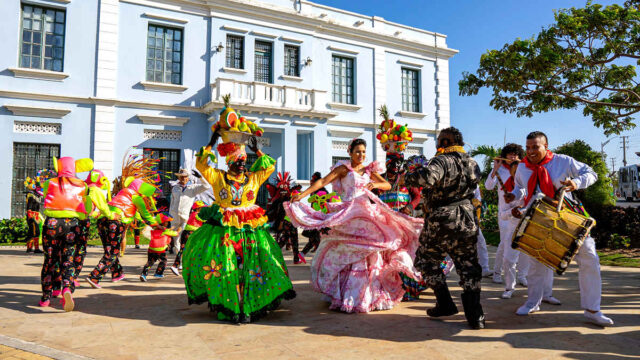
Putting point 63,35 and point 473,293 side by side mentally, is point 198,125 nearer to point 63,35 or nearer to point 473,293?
point 63,35

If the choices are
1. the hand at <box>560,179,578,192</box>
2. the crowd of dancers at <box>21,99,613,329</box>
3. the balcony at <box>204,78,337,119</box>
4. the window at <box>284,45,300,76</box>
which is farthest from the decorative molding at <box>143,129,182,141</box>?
the hand at <box>560,179,578,192</box>

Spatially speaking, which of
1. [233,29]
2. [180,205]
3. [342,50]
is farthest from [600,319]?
[342,50]

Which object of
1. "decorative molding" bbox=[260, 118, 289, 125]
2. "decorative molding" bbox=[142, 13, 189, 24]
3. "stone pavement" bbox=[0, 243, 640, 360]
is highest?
"decorative molding" bbox=[142, 13, 189, 24]

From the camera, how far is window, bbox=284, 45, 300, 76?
1766 cm

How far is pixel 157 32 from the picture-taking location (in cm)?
1538

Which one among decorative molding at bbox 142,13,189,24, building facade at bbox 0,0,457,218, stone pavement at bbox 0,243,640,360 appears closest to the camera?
stone pavement at bbox 0,243,640,360

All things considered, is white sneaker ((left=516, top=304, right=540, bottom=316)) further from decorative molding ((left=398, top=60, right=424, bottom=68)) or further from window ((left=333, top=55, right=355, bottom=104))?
decorative molding ((left=398, top=60, right=424, bottom=68))

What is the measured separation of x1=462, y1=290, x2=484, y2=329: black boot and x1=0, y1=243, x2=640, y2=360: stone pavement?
9cm

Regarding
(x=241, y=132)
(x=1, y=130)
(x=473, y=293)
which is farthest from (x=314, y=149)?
(x=473, y=293)

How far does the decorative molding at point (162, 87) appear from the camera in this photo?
48.7 ft

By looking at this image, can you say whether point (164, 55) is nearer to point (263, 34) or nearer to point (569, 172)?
point (263, 34)

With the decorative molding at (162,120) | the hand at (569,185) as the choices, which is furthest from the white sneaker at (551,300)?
the decorative molding at (162,120)

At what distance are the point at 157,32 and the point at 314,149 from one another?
7.72m

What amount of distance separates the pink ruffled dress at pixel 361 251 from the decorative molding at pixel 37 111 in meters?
12.8
